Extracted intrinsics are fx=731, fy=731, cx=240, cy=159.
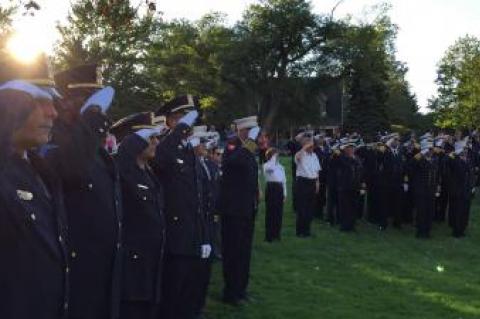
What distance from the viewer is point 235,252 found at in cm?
857

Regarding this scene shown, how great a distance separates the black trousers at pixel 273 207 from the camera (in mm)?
14172

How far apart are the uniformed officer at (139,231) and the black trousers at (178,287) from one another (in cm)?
71

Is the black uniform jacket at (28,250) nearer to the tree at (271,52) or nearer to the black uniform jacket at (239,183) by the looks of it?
the black uniform jacket at (239,183)

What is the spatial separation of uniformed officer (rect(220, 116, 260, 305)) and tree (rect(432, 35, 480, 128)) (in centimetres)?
3969

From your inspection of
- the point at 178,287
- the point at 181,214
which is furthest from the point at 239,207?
the point at 178,287

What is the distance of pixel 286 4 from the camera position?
6331 centimetres

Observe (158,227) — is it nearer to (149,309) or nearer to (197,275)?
(149,309)

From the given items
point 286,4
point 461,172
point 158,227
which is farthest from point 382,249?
point 286,4

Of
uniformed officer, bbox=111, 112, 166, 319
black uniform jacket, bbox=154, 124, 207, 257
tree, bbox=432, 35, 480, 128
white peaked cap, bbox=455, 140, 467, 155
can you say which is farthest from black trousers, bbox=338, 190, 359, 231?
tree, bbox=432, 35, 480, 128

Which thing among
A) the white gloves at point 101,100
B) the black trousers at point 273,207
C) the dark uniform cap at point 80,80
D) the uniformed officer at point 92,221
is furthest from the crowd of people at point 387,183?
the uniformed officer at point 92,221

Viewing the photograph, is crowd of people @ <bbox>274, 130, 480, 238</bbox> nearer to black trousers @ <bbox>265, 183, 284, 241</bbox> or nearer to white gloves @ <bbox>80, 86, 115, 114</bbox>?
black trousers @ <bbox>265, 183, 284, 241</bbox>

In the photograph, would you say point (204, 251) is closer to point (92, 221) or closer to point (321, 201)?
point (92, 221)

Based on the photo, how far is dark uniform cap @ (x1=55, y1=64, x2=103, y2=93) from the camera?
472cm

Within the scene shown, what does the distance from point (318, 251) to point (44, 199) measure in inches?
410
